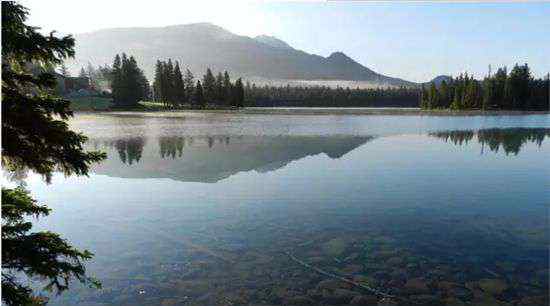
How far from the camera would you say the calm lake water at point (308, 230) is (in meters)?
10.8

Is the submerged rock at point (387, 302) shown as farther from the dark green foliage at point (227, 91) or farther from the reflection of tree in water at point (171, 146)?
the dark green foliage at point (227, 91)

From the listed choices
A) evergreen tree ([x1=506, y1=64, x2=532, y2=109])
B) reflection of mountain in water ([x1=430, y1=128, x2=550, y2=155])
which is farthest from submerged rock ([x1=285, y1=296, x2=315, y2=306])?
evergreen tree ([x1=506, y1=64, x2=532, y2=109])

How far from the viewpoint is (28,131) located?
22.6 ft

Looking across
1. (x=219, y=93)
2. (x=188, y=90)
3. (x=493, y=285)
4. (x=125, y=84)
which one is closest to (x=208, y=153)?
(x=493, y=285)

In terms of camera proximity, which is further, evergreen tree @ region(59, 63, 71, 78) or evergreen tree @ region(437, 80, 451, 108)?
evergreen tree @ region(437, 80, 451, 108)

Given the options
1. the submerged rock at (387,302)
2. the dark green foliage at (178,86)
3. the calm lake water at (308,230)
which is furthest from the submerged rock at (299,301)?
the dark green foliage at (178,86)

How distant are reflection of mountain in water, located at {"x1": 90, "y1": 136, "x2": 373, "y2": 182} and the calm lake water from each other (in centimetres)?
34

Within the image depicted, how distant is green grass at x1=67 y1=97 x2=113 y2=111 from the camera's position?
11352 centimetres

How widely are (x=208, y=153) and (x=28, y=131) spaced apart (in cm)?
2805

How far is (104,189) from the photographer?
22.3m

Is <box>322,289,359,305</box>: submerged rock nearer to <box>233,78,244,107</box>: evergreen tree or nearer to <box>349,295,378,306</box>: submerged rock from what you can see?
<box>349,295,378,306</box>: submerged rock

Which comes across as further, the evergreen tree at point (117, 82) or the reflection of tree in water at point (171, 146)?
the evergreen tree at point (117, 82)

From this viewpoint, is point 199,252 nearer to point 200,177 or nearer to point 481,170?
point 200,177

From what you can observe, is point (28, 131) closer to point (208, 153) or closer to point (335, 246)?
point (335, 246)
